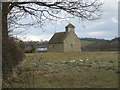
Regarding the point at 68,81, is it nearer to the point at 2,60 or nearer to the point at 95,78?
the point at 95,78

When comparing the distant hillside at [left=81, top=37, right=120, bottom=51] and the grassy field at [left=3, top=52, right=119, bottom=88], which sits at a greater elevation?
the distant hillside at [left=81, top=37, right=120, bottom=51]

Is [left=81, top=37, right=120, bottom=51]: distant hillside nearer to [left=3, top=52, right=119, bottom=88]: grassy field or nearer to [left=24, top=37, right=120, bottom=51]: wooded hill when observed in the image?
[left=24, top=37, right=120, bottom=51]: wooded hill

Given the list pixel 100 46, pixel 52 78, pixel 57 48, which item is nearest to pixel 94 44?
pixel 100 46

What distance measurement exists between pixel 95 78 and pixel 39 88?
5.83 feet

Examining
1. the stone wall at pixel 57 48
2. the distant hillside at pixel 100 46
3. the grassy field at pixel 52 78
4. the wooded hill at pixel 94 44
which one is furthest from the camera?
the stone wall at pixel 57 48

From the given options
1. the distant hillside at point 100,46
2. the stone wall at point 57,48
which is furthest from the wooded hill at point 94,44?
the stone wall at point 57,48

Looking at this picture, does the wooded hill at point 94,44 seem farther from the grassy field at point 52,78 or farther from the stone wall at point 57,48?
the stone wall at point 57,48

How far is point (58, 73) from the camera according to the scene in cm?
722

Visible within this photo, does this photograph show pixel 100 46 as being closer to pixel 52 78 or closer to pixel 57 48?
pixel 57 48

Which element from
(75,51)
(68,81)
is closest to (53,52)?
(75,51)

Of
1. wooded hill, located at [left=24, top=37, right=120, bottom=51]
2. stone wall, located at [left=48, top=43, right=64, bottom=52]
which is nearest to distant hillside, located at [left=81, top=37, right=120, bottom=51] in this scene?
wooded hill, located at [left=24, top=37, right=120, bottom=51]

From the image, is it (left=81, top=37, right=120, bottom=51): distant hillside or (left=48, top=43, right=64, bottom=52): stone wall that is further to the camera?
(left=48, top=43, right=64, bottom=52): stone wall

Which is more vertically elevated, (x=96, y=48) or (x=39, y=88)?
(x=96, y=48)

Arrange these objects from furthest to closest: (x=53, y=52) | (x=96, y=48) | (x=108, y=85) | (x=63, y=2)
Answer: (x=53, y=52)
(x=96, y=48)
(x=63, y=2)
(x=108, y=85)
